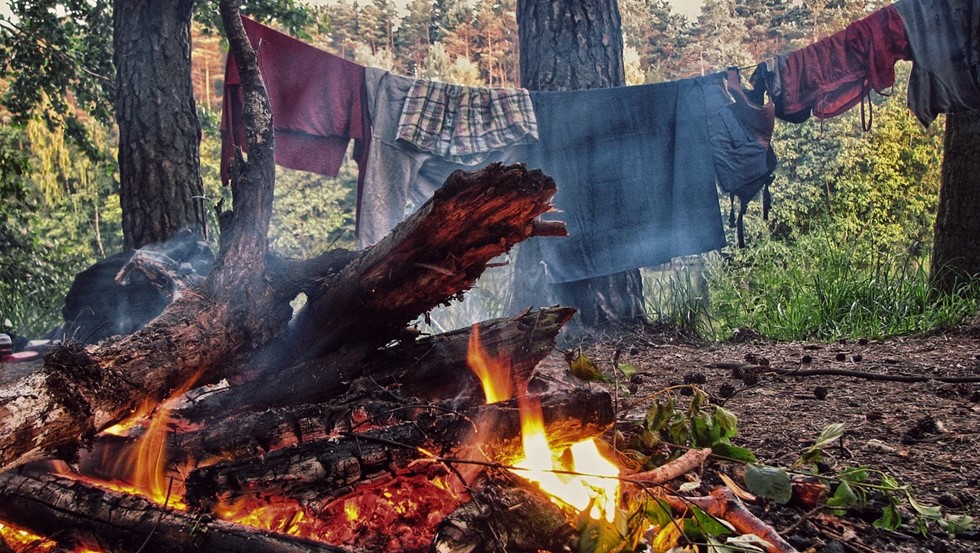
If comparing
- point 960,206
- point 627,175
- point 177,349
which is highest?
point 627,175

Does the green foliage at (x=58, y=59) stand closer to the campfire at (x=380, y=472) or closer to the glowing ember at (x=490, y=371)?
the campfire at (x=380, y=472)

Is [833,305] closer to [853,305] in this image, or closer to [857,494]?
[853,305]

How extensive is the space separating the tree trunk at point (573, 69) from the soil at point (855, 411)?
0.65 meters

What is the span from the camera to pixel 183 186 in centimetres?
423

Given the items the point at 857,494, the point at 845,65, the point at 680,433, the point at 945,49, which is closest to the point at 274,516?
the point at 680,433

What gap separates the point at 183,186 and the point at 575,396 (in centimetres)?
353

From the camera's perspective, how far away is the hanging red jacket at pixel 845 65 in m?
4.03

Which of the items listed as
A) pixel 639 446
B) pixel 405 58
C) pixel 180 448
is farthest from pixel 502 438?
pixel 405 58

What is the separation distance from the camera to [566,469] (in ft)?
5.58

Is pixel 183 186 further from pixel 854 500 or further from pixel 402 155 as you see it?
pixel 854 500

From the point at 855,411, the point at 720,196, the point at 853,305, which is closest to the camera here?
the point at 855,411

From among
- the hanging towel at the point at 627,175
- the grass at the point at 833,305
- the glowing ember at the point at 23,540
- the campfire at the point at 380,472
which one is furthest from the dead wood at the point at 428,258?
the hanging towel at the point at 627,175

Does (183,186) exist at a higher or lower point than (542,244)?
higher

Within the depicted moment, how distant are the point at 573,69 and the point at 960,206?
9.77 feet
